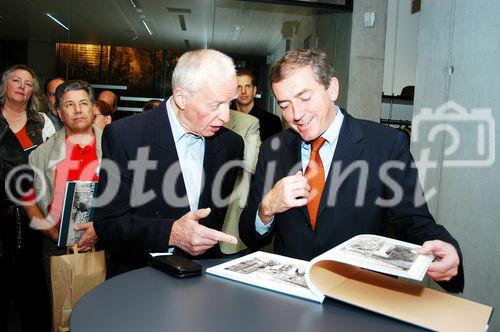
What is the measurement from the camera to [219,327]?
946 millimetres

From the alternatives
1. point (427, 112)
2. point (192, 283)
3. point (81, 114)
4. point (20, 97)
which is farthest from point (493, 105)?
point (20, 97)

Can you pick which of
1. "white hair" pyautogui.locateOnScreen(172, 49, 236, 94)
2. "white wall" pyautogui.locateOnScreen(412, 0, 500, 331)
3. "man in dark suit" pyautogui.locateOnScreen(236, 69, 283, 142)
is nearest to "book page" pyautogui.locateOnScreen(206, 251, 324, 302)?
"white hair" pyautogui.locateOnScreen(172, 49, 236, 94)

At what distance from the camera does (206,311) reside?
40.5 inches

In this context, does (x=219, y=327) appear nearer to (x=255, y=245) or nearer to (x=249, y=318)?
(x=249, y=318)

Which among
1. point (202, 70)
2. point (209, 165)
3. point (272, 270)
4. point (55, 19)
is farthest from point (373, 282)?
point (55, 19)

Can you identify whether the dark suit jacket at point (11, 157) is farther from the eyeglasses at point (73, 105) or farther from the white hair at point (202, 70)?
the white hair at point (202, 70)

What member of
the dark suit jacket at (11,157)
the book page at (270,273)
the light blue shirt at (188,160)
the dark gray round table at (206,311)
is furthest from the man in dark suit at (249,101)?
the dark gray round table at (206,311)

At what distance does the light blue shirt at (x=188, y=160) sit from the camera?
70.9 inches

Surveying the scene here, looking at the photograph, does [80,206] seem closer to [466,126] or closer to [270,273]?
[270,273]

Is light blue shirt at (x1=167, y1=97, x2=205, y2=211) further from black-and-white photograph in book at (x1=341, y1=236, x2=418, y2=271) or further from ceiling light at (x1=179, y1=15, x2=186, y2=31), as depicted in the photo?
ceiling light at (x1=179, y1=15, x2=186, y2=31)

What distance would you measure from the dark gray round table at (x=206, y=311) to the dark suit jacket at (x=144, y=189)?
1.23ft

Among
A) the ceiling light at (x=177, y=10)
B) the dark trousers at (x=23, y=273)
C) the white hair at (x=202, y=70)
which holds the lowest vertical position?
the dark trousers at (x=23, y=273)

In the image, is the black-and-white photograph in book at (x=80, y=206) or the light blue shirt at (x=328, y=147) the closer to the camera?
the light blue shirt at (x=328, y=147)

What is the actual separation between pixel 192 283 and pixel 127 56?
15.8 feet
